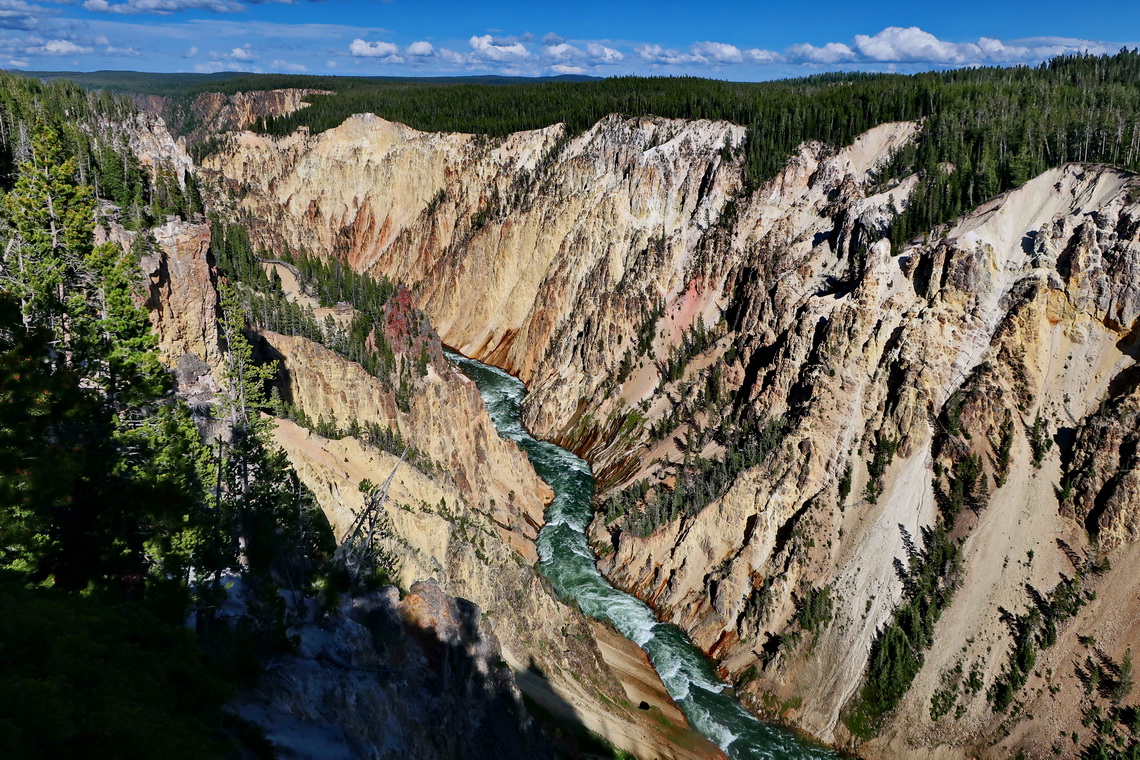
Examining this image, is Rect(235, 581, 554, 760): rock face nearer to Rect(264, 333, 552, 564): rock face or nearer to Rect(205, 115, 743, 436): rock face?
Rect(264, 333, 552, 564): rock face

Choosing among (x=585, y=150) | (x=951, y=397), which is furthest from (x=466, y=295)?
(x=951, y=397)

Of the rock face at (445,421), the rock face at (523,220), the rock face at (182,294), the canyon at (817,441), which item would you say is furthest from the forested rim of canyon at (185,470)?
the rock face at (523,220)

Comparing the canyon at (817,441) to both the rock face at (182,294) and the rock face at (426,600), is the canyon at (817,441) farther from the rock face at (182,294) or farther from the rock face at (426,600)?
the rock face at (426,600)

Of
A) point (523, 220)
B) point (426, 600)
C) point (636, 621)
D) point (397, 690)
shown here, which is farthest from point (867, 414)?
point (523, 220)

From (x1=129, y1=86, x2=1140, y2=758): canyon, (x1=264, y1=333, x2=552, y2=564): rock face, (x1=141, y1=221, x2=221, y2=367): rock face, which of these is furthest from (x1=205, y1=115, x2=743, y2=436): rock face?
(x1=141, y1=221, x2=221, y2=367): rock face

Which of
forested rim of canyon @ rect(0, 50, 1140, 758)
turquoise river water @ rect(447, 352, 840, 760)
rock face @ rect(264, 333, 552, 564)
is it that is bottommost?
turquoise river water @ rect(447, 352, 840, 760)

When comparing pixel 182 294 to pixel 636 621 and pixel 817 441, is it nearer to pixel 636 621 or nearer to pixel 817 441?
pixel 636 621
